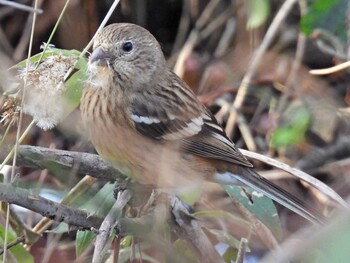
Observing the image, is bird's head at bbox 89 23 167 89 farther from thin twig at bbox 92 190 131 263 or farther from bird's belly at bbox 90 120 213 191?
thin twig at bbox 92 190 131 263

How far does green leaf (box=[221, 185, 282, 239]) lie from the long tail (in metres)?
0.03

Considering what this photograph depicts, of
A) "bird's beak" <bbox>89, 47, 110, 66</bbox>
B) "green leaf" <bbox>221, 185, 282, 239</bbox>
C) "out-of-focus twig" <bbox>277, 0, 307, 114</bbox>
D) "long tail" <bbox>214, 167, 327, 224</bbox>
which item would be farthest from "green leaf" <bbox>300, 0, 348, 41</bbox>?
"bird's beak" <bbox>89, 47, 110, 66</bbox>

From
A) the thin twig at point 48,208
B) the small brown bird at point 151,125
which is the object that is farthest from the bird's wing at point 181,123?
the thin twig at point 48,208

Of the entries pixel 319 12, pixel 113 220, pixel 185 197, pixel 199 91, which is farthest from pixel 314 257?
pixel 199 91

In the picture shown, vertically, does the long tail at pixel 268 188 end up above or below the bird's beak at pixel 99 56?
below

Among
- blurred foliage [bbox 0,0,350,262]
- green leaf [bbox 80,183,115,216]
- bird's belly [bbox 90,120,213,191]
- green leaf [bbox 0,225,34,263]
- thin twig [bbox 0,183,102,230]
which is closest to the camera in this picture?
thin twig [bbox 0,183,102,230]

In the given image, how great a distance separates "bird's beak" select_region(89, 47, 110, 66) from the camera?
2.36 meters

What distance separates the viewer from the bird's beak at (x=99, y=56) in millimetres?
2363

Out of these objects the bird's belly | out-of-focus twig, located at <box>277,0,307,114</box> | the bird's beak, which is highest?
the bird's beak

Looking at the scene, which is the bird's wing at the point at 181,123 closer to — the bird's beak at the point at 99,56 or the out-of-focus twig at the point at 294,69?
the bird's beak at the point at 99,56

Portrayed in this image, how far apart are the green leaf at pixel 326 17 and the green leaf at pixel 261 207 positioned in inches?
38.7

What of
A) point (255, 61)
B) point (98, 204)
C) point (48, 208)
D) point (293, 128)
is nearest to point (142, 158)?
point (98, 204)

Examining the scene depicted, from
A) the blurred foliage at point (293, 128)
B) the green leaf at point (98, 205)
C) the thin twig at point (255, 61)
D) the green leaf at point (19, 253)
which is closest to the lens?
the green leaf at point (98, 205)

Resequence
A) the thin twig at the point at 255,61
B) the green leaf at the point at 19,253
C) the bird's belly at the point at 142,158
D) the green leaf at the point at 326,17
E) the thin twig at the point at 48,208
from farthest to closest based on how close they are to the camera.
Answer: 1. the thin twig at the point at 255,61
2. the green leaf at the point at 326,17
3. the bird's belly at the point at 142,158
4. the green leaf at the point at 19,253
5. the thin twig at the point at 48,208
